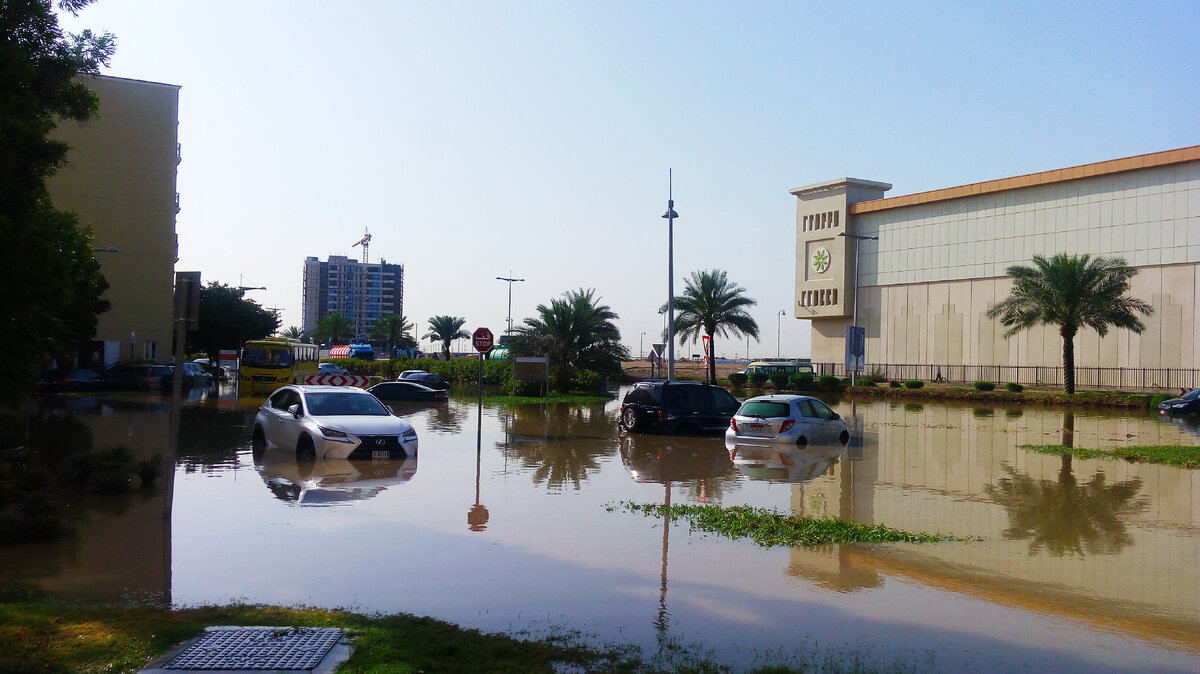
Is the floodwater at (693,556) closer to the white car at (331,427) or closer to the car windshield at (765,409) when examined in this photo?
the white car at (331,427)

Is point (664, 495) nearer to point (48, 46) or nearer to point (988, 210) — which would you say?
point (48, 46)

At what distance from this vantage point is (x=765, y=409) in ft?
69.9

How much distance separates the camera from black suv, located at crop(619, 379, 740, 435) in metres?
24.0

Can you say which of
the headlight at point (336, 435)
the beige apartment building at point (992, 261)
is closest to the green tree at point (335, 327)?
the beige apartment building at point (992, 261)

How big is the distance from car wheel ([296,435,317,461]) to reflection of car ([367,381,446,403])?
2284 cm

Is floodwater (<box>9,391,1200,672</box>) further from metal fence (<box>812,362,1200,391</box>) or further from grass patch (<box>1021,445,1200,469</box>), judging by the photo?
metal fence (<box>812,362,1200,391</box>)

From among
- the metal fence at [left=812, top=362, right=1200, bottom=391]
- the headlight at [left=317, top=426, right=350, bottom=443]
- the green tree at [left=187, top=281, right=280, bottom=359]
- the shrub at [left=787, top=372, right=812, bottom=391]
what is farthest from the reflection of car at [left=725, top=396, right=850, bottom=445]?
the green tree at [left=187, top=281, right=280, bottom=359]

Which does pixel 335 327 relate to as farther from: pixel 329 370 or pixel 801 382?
pixel 329 370

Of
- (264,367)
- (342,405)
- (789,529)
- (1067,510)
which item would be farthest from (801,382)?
(789,529)

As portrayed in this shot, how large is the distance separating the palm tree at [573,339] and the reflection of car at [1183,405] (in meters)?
23.4

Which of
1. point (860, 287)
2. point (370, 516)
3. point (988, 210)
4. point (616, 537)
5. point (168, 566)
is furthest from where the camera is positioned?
point (860, 287)

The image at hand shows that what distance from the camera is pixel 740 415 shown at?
70.7 ft

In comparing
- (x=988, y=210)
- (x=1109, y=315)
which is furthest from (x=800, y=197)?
(x=1109, y=315)

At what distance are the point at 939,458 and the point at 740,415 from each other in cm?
423
